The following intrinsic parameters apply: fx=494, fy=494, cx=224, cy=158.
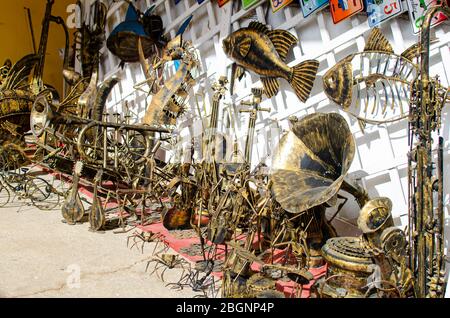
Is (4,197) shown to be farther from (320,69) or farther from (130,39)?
(320,69)

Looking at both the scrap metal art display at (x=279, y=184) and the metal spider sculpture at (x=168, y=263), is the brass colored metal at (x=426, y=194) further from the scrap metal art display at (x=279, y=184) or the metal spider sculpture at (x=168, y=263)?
the metal spider sculpture at (x=168, y=263)

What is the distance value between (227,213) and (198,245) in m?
0.56

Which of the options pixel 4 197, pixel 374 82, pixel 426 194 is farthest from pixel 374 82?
pixel 4 197

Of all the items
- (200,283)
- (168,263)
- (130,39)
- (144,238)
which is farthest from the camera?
(130,39)

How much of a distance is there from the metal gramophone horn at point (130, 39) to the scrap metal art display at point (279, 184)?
3 centimetres

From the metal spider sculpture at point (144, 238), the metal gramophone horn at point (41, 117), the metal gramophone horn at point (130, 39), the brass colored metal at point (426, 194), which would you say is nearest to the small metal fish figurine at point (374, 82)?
the brass colored metal at point (426, 194)

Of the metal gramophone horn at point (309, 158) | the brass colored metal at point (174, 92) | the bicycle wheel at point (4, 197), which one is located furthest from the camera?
the brass colored metal at point (174, 92)

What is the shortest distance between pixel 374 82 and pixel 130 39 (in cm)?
313

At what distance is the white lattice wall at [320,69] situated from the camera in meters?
2.87

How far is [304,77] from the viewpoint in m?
3.42

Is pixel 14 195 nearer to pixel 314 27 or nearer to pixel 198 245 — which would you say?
pixel 198 245

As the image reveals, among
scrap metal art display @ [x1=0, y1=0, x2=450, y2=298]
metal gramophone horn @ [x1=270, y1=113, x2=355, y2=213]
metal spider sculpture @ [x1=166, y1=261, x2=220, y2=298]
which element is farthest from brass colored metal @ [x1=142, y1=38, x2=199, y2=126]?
metal spider sculpture @ [x1=166, y1=261, x2=220, y2=298]

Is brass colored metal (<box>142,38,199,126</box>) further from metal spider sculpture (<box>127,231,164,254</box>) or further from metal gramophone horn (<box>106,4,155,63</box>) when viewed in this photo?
metal spider sculpture (<box>127,231,164,254</box>)

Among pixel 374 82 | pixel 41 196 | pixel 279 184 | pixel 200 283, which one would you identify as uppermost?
pixel 374 82
